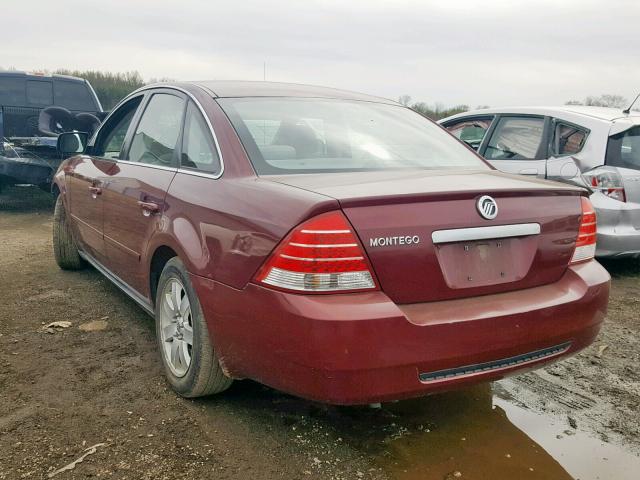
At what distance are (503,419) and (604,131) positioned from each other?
3.47 metres

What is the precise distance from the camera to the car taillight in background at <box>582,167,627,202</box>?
16.8 feet

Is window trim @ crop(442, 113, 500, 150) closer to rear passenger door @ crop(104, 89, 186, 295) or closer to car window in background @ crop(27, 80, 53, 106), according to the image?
rear passenger door @ crop(104, 89, 186, 295)

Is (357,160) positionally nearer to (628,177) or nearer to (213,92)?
(213,92)

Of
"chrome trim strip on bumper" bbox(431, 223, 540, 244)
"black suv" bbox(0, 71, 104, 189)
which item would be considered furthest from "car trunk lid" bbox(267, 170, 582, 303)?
"black suv" bbox(0, 71, 104, 189)

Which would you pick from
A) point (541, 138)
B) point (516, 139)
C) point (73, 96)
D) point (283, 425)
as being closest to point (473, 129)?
point (516, 139)

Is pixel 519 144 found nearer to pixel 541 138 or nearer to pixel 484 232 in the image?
pixel 541 138

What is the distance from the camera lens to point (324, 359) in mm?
2107

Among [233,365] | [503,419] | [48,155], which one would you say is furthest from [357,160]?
[48,155]

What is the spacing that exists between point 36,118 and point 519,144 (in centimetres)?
769

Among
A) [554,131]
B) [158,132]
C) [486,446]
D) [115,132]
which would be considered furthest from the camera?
[554,131]

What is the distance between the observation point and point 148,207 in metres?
3.17

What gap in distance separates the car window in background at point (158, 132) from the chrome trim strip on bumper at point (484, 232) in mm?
1608

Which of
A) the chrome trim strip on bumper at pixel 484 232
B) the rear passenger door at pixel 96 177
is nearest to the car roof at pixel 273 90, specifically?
the rear passenger door at pixel 96 177

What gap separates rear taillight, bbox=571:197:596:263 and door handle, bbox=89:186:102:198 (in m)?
2.94
